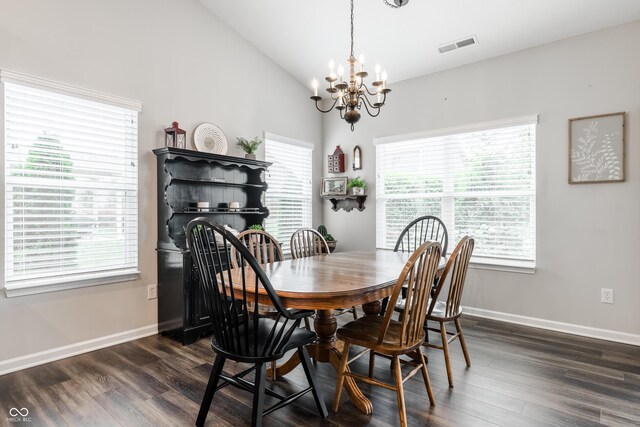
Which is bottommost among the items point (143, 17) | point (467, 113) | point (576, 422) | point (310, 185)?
point (576, 422)

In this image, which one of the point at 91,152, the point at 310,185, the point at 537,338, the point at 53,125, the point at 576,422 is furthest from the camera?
the point at 310,185

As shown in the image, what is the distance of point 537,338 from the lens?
332 cm

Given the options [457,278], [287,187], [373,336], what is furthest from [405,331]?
[287,187]

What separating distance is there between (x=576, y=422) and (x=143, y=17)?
4385 mm

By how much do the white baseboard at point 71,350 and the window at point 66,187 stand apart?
476 millimetres

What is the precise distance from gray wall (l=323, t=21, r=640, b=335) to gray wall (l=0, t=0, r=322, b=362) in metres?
1.61

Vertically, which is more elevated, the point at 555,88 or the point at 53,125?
the point at 555,88

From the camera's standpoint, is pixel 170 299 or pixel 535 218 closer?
pixel 170 299

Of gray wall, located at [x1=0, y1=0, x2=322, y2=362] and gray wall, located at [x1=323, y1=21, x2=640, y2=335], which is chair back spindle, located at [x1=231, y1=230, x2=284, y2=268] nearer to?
gray wall, located at [x1=0, y1=0, x2=322, y2=362]

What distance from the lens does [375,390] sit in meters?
2.38

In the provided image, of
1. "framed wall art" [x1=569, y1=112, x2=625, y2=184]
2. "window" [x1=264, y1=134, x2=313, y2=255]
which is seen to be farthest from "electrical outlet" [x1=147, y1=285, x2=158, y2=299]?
"framed wall art" [x1=569, y1=112, x2=625, y2=184]

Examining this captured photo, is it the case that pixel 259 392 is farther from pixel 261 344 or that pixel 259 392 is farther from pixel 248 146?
pixel 248 146

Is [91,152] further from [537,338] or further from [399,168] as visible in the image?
[537,338]

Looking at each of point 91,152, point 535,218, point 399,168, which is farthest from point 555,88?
point 91,152
